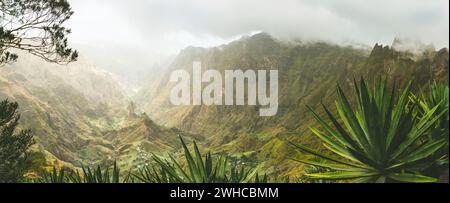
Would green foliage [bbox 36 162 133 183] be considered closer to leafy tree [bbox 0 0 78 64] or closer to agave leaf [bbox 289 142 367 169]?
agave leaf [bbox 289 142 367 169]

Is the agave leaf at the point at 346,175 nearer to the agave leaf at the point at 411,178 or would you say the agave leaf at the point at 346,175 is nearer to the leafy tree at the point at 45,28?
the agave leaf at the point at 411,178

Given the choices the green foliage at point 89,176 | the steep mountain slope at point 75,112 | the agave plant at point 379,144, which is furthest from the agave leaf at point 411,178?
the steep mountain slope at point 75,112

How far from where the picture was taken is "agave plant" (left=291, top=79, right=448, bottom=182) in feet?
12.5

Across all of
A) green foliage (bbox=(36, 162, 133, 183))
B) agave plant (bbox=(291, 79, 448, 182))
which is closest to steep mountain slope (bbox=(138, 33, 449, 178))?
green foliage (bbox=(36, 162, 133, 183))

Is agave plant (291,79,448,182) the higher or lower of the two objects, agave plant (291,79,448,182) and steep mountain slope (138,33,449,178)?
the lower

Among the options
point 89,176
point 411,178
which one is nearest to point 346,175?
point 411,178

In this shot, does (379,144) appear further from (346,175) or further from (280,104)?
(280,104)

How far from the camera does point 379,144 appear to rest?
13.0 ft

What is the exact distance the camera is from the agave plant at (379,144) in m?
3.82

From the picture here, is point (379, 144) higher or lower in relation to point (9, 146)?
lower

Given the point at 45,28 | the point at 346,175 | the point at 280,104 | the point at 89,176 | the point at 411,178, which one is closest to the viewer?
the point at 411,178

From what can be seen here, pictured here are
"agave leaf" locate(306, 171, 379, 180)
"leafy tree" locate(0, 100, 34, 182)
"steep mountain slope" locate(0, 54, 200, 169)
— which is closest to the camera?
"agave leaf" locate(306, 171, 379, 180)

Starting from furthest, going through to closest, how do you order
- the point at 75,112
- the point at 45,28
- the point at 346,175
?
the point at 75,112 → the point at 45,28 → the point at 346,175
